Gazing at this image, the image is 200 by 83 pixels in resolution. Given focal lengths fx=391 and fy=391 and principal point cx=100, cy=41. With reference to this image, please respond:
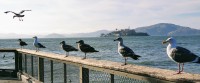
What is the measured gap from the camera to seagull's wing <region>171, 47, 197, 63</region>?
17.6 ft

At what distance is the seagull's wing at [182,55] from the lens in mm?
5363

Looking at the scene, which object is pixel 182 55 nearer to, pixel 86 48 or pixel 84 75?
pixel 84 75

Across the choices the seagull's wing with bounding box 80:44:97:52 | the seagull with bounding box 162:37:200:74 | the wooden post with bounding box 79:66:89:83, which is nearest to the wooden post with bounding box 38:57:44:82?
the seagull's wing with bounding box 80:44:97:52

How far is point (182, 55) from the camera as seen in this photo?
17.8ft

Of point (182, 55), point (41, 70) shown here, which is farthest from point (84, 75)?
point (41, 70)

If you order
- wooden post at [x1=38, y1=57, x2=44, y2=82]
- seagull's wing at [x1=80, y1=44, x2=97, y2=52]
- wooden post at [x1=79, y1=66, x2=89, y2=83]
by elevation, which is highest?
seagull's wing at [x1=80, y1=44, x2=97, y2=52]

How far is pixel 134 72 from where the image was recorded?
5.39m

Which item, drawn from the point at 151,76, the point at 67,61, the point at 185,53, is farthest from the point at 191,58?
the point at 67,61

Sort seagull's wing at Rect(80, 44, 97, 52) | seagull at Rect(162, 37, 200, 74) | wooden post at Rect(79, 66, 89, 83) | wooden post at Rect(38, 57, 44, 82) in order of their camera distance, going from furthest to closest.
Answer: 1. wooden post at Rect(38, 57, 44, 82)
2. seagull's wing at Rect(80, 44, 97, 52)
3. wooden post at Rect(79, 66, 89, 83)
4. seagull at Rect(162, 37, 200, 74)

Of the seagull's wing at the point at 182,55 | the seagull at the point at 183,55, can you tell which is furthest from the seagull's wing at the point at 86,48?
the seagull's wing at the point at 182,55

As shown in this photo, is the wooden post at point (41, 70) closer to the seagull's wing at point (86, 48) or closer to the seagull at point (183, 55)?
the seagull's wing at point (86, 48)

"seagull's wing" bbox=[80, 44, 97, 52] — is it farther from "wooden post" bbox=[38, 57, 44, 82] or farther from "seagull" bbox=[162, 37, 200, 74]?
"seagull" bbox=[162, 37, 200, 74]

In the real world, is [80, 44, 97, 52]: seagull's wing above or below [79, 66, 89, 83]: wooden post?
above

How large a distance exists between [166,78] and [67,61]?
3.69 metres
